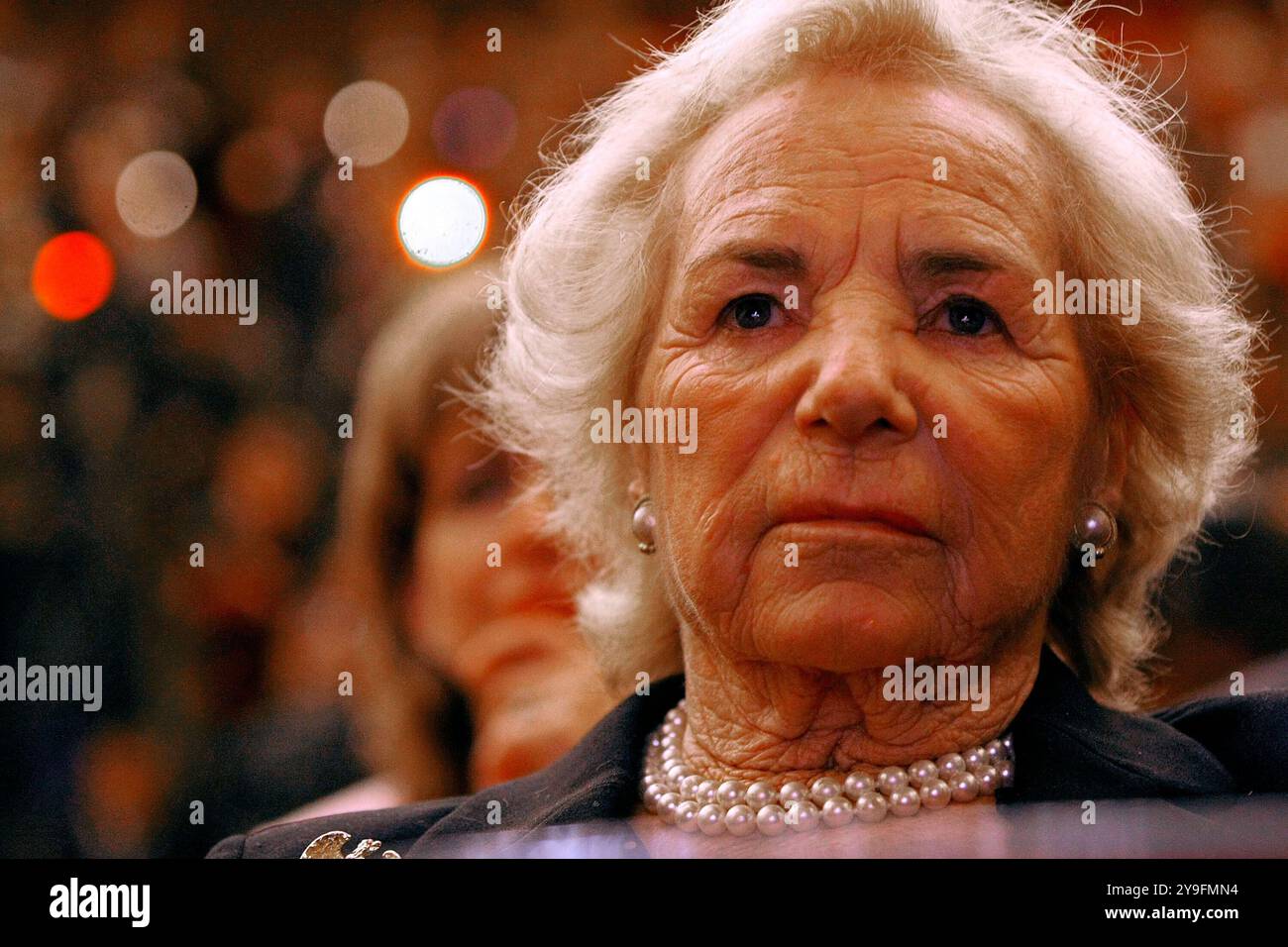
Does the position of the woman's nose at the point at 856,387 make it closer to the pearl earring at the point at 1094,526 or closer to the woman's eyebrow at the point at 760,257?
the woman's eyebrow at the point at 760,257

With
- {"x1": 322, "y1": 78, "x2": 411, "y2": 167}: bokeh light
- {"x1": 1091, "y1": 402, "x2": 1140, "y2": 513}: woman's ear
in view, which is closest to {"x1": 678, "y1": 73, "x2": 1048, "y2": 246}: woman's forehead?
{"x1": 1091, "y1": 402, "x2": 1140, "y2": 513}: woman's ear

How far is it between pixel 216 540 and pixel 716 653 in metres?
0.93

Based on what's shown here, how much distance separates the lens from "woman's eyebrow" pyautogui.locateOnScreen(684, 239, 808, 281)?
154cm

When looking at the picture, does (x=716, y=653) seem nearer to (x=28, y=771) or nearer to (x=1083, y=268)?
(x=1083, y=268)

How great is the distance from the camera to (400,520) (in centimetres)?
229

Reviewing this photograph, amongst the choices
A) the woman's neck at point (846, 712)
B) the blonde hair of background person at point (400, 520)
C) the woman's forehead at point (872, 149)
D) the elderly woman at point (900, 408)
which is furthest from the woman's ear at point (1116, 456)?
the blonde hair of background person at point (400, 520)

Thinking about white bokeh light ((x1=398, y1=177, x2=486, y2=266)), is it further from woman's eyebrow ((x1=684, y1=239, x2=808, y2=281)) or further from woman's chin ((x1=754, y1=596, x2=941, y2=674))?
woman's chin ((x1=754, y1=596, x2=941, y2=674))

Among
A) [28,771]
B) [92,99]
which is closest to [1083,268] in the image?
[92,99]

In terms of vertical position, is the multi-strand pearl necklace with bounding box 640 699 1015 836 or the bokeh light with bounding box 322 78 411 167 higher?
the bokeh light with bounding box 322 78 411 167

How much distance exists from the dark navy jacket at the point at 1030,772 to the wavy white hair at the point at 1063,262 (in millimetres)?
156

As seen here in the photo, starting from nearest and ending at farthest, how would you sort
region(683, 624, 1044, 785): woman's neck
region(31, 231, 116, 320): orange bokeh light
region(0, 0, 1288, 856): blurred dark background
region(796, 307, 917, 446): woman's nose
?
region(796, 307, 917, 446): woman's nose < region(683, 624, 1044, 785): woman's neck < region(0, 0, 1288, 856): blurred dark background < region(31, 231, 116, 320): orange bokeh light

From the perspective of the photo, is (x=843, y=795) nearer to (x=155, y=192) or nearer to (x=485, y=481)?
(x=485, y=481)

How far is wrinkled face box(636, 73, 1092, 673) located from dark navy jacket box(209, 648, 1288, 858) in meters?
0.13

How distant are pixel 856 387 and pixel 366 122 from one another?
1008 millimetres
